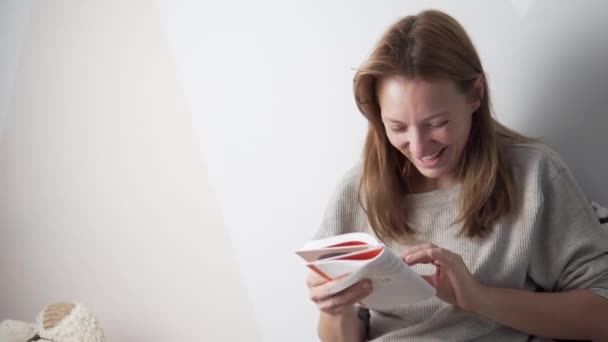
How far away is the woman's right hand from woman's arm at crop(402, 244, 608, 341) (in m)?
0.19

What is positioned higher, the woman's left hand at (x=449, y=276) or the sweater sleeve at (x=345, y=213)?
the sweater sleeve at (x=345, y=213)

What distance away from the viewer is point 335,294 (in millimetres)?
1444

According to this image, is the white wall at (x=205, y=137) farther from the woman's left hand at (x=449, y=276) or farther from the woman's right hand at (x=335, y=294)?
the woman's right hand at (x=335, y=294)

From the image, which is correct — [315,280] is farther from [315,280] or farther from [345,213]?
[345,213]

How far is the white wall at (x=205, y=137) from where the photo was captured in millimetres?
1786

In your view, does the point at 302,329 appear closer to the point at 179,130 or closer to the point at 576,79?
the point at 179,130

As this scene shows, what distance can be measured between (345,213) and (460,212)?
283 millimetres

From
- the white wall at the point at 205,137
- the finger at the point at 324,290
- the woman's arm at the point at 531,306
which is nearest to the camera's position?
the finger at the point at 324,290

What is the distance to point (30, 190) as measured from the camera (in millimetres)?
2533

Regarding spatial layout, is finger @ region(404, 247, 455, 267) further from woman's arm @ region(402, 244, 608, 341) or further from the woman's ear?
the woman's ear

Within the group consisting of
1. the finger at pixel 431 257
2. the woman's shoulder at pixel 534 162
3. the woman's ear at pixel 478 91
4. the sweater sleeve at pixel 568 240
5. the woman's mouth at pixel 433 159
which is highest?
the woman's ear at pixel 478 91

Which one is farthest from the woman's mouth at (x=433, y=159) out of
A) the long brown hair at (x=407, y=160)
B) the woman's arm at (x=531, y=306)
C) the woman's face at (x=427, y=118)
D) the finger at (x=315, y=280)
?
the finger at (x=315, y=280)

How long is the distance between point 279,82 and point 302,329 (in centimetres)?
73

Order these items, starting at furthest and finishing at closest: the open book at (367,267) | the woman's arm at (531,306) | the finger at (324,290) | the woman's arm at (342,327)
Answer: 1. the woman's arm at (342,327)
2. the woman's arm at (531,306)
3. the finger at (324,290)
4. the open book at (367,267)
